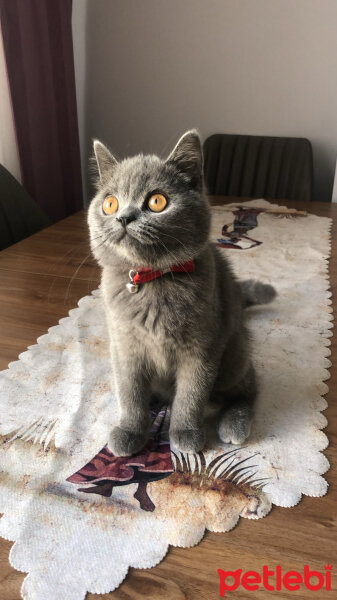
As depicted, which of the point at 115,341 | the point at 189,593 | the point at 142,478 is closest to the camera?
the point at 189,593

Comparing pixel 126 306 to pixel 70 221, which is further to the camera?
pixel 70 221

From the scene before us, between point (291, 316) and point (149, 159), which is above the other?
point (149, 159)

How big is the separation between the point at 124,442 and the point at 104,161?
1.48 feet

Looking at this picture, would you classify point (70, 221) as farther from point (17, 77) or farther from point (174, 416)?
point (174, 416)

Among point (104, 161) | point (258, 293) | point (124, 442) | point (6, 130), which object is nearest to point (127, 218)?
point (104, 161)

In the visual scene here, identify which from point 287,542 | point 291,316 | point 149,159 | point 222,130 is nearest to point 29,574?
point 287,542

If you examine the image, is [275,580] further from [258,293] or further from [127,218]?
[258,293]

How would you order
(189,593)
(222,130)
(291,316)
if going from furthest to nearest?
1. (222,130)
2. (291,316)
3. (189,593)

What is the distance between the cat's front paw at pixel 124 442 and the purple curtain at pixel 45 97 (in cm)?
168

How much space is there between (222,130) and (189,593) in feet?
8.17

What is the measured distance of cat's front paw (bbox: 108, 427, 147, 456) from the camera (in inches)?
27.0

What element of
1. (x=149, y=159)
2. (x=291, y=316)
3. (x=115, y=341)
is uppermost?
(x=149, y=159)

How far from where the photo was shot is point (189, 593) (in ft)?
1.58

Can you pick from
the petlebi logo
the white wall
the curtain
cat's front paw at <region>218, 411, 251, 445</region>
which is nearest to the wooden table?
the petlebi logo
